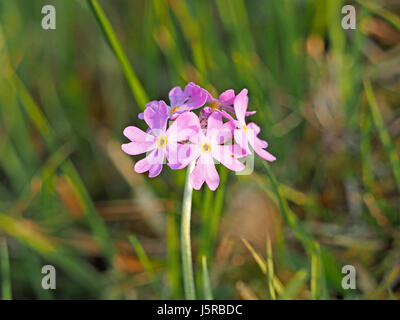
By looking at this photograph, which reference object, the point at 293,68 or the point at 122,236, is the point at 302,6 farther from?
the point at 122,236

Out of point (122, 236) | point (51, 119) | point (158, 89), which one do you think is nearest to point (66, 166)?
point (122, 236)

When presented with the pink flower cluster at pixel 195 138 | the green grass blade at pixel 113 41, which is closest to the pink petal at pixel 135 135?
the pink flower cluster at pixel 195 138

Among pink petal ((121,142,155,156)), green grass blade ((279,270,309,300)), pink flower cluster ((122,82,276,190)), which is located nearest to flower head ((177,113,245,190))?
pink flower cluster ((122,82,276,190))

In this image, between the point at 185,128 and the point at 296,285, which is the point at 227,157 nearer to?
the point at 185,128

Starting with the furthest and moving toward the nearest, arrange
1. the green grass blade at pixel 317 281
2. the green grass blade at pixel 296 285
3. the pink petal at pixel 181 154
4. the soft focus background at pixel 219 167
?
1. the soft focus background at pixel 219 167
2. the green grass blade at pixel 296 285
3. the green grass blade at pixel 317 281
4. the pink petal at pixel 181 154

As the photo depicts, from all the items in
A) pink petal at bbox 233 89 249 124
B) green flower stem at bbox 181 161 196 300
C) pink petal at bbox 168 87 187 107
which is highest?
pink petal at bbox 168 87 187 107

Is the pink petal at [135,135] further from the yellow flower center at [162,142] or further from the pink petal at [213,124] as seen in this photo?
the pink petal at [213,124]

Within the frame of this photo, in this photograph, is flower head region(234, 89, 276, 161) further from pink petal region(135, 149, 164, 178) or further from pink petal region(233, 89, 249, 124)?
pink petal region(135, 149, 164, 178)
